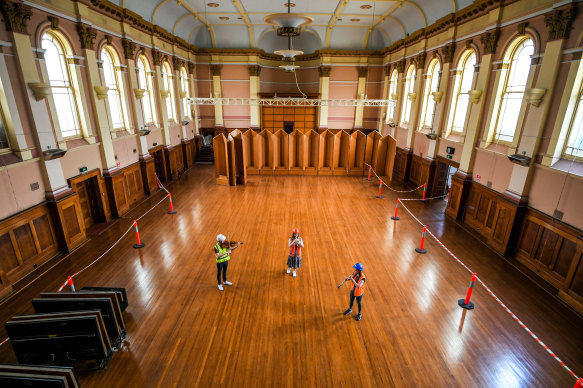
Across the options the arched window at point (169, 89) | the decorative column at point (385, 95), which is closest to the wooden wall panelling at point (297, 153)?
the decorative column at point (385, 95)

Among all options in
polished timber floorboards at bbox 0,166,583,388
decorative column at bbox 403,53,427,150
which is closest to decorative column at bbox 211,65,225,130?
polished timber floorboards at bbox 0,166,583,388

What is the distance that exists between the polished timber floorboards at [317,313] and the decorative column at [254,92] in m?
10.4

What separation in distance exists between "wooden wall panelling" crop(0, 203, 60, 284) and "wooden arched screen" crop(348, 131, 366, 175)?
11441 millimetres

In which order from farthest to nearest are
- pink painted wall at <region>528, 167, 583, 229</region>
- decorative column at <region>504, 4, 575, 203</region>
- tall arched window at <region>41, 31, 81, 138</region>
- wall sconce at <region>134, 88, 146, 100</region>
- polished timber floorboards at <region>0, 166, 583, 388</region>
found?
wall sconce at <region>134, 88, 146, 100</region>, tall arched window at <region>41, 31, 81, 138</region>, decorative column at <region>504, 4, 575, 203</region>, pink painted wall at <region>528, 167, 583, 229</region>, polished timber floorboards at <region>0, 166, 583, 388</region>

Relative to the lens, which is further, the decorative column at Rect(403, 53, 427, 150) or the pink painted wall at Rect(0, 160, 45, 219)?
the decorative column at Rect(403, 53, 427, 150)

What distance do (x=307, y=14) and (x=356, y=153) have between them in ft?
21.8

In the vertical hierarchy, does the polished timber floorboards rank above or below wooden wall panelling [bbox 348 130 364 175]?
below

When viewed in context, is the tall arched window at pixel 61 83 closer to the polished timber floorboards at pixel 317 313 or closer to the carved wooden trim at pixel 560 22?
the polished timber floorboards at pixel 317 313

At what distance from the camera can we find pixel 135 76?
1012cm

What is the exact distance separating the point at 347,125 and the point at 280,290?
1428 cm

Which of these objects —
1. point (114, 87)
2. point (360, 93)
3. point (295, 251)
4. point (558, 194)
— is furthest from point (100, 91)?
point (360, 93)

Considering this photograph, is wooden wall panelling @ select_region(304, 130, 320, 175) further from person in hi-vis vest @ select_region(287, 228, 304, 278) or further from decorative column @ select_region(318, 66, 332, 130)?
person in hi-vis vest @ select_region(287, 228, 304, 278)

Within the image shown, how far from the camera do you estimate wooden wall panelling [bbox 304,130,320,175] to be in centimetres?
1366

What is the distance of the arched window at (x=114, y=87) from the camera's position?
29.3ft
